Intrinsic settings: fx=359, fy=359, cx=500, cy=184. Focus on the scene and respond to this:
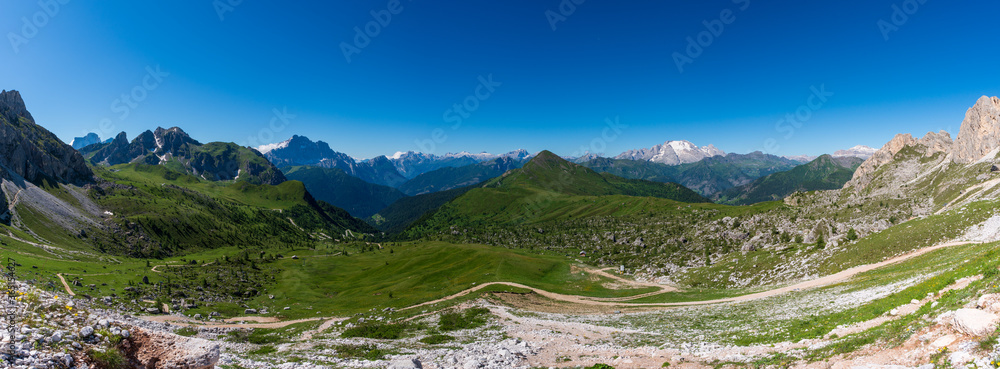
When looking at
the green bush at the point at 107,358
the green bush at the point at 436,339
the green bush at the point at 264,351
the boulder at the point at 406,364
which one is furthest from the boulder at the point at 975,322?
the green bush at the point at 264,351

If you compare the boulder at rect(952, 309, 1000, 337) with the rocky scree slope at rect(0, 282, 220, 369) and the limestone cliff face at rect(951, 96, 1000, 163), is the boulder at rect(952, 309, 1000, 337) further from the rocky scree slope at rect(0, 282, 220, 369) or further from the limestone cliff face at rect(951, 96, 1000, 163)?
the limestone cliff face at rect(951, 96, 1000, 163)

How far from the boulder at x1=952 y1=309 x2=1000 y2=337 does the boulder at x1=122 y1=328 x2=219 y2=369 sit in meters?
34.8

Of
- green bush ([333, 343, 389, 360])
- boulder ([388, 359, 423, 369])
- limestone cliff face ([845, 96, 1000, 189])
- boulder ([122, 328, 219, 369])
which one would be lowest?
green bush ([333, 343, 389, 360])

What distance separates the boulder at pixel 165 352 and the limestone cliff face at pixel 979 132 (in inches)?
8954

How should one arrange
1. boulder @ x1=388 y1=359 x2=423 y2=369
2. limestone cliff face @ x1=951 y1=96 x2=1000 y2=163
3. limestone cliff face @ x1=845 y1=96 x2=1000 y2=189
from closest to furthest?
boulder @ x1=388 y1=359 x2=423 y2=369
limestone cliff face @ x1=845 y1=96 x2=1000 y2=189
limestone cliff face @ x1=951 y1=96 x2=1000 y2=163

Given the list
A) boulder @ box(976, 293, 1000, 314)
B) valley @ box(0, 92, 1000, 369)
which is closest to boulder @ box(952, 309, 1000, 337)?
valley @ box(0, 92, 1000, 369)

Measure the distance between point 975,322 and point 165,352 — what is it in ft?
119

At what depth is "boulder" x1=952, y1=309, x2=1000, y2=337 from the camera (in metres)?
Answer: 14.4

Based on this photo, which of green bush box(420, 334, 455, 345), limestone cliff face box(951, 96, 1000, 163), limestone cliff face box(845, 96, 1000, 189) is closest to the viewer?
green bush box(420, 334, 455, 345)

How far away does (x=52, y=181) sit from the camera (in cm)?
19438

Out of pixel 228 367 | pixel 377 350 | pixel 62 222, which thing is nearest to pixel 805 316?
pixel 377 350

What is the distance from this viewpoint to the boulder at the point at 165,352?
17.0 meters

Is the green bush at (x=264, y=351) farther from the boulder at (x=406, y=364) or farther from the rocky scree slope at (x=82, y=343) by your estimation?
the boulder at (x=406, y=364)

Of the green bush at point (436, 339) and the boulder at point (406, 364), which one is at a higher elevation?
the boulder at point (406, 364)
